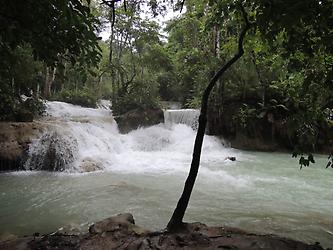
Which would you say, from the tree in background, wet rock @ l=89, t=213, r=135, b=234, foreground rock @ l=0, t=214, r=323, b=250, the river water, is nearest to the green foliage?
the tree in background

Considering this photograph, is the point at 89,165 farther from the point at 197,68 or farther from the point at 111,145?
the point at 197,68

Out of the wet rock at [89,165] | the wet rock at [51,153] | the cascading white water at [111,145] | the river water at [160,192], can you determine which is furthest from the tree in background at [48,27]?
the wet rock at [51,153]

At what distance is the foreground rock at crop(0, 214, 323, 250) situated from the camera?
10.8 ft

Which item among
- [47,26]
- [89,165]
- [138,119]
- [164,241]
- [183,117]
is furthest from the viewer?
[183,117]

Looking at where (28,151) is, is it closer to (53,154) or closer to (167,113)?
(53,154)

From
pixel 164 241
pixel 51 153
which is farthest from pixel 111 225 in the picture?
pixel 51 153

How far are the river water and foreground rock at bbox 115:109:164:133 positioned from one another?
8.01 feet

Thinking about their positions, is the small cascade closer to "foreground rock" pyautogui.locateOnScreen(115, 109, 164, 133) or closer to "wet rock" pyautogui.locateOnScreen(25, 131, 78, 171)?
"foreground rock" pyautogui.locateOnScreen(115, 109, 164, 133)

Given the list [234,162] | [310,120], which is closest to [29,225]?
[310,120]

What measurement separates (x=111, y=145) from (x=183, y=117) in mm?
5330

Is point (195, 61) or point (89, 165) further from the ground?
point (195, 61)

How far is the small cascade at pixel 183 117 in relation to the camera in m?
16.6

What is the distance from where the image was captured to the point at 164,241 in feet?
11.1

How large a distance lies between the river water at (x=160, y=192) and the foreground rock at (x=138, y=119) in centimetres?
244
